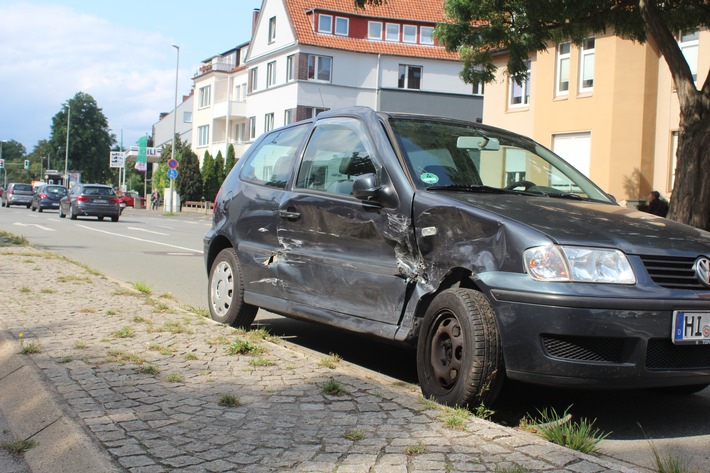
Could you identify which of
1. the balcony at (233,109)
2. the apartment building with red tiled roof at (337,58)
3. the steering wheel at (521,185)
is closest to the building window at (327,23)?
the apartment building with red tiled roof at (337,58)

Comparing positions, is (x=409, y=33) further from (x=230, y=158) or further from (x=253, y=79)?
(x=230, y=158)

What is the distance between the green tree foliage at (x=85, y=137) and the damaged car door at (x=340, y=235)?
4557 inches

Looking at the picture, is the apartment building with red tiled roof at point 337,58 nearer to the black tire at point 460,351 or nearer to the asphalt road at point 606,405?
the asphalt road at point 606,405

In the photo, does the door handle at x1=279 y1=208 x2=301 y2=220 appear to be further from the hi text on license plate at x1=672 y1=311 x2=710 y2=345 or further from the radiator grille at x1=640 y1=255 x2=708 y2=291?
the hi text on license plate at x1=672 y1=311 x2=710 y2=345

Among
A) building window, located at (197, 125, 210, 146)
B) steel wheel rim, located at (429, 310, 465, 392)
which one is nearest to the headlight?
steel wheel rim, located at (429, 310, 465, 392)

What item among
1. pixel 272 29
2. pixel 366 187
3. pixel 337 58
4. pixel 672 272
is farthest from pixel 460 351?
pixel 272 29

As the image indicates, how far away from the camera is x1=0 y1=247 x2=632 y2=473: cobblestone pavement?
11.0 ft

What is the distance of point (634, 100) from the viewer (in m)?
24.4

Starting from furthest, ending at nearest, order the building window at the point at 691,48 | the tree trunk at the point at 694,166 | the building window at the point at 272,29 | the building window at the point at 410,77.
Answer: the building window at the point at 272,29 < the building window at the point at 410,77 < the building window at the point at 691,48 < the tree trunk at the point at 694,166

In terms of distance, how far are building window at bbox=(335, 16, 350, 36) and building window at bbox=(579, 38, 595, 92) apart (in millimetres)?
30735

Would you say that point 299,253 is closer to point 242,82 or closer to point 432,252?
point 432,252

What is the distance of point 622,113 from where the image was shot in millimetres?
24547

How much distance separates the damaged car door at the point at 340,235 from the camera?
16.6 feet

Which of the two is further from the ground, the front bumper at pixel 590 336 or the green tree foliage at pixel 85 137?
the green tree foliage at pixel 85 137
